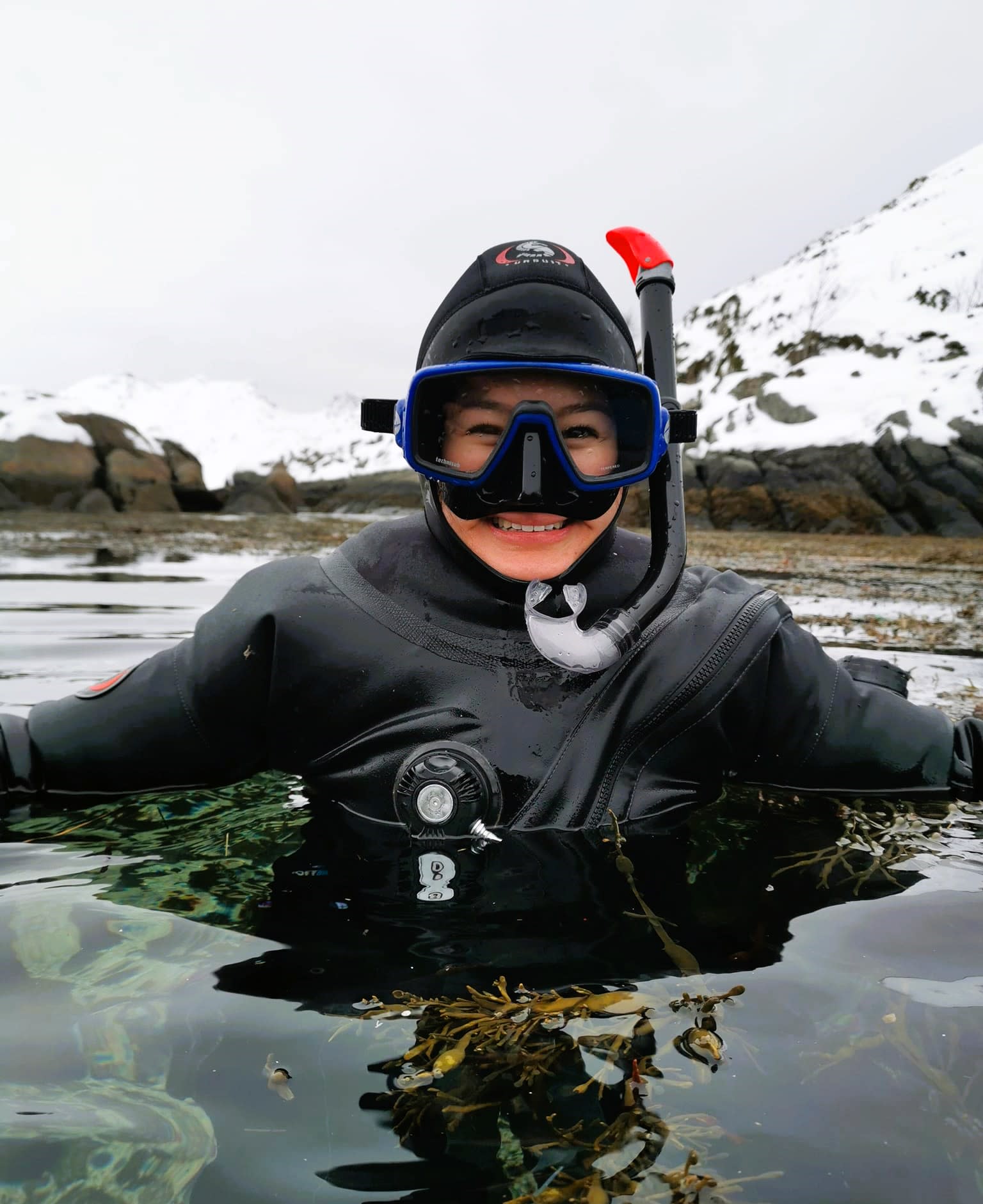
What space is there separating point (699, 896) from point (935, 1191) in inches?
33.9

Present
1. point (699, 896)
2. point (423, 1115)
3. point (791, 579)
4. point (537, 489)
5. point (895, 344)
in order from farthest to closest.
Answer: point (895, 344) < point (791, 579) < point (537, 489) < point (699, 896) < point (423, 1115)

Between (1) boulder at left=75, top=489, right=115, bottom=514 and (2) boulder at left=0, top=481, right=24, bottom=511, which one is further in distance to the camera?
(1) boulder at left=75, top=489, right=115, bottom=514

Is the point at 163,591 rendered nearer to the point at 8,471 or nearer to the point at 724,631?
the point at 724,631

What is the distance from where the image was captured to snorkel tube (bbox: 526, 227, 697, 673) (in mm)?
2115

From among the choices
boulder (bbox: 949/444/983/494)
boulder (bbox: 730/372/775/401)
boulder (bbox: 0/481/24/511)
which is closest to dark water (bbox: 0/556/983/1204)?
boulder (bbox: 949/444/983/494)

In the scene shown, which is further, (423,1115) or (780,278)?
(780,278)

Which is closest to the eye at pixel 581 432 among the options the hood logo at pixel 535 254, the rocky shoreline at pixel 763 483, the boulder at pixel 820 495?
the hood logo at pixel 535 254

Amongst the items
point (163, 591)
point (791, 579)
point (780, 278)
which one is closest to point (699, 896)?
point (163, 591)

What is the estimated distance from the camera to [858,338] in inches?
1230

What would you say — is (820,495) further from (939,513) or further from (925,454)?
(939,513)

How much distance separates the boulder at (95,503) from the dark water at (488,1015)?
22.4 m

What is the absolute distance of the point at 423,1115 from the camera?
3.87 ft

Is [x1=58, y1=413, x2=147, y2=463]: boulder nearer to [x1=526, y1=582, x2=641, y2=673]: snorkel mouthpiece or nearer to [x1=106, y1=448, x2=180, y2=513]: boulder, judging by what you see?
[x1=106, y1=448, x2=180, y2=513]: boulder

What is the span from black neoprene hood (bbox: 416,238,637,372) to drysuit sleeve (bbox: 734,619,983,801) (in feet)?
3.03
